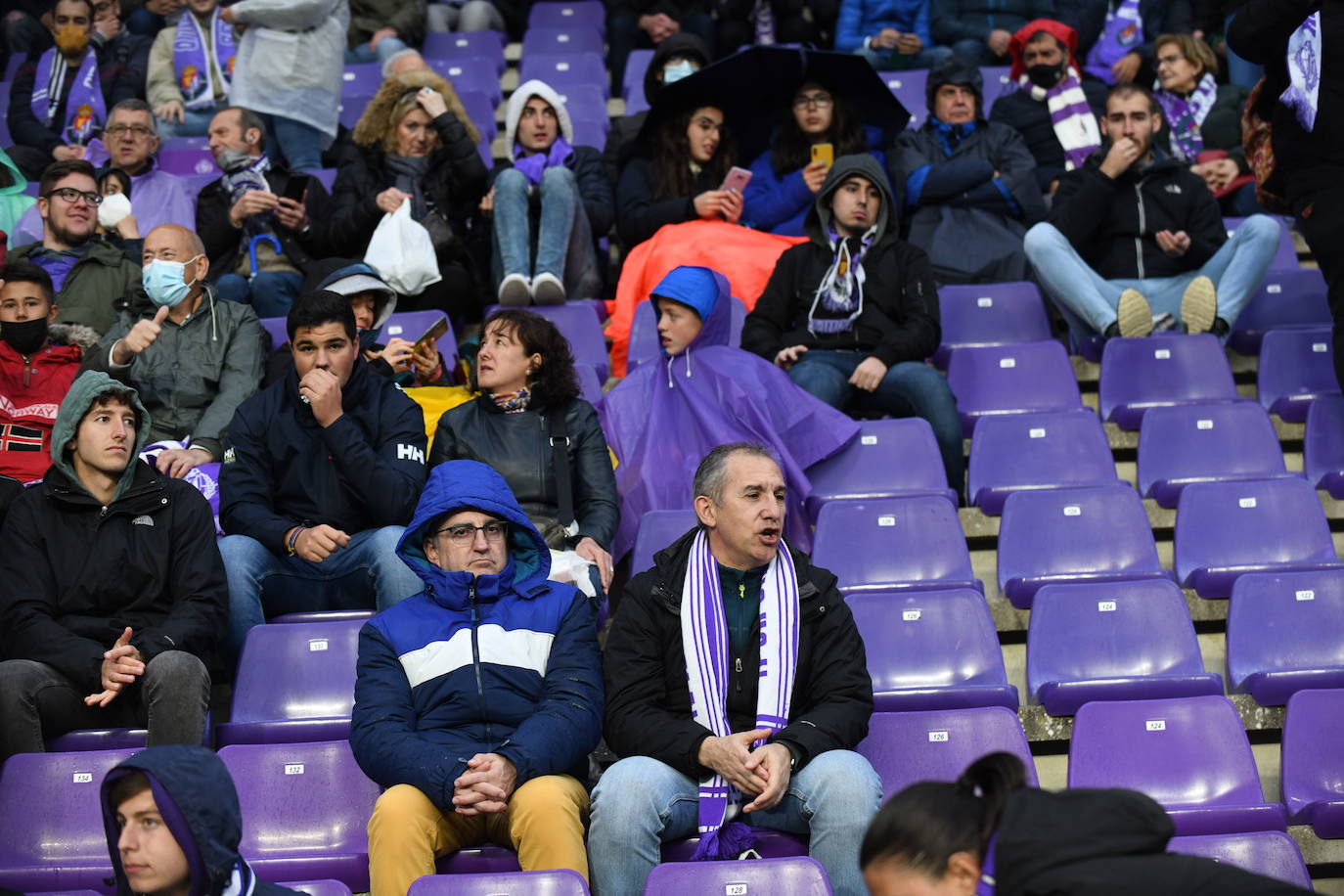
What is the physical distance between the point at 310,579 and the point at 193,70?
13.6 feet

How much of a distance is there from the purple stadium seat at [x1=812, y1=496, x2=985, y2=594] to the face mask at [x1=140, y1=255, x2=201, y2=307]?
214 centimetres

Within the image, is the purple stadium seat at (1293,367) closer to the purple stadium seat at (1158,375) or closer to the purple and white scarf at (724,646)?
the purple stadium seat at (1158,375)

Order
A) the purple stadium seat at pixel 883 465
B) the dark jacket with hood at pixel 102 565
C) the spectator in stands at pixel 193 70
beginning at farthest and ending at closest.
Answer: the spectator in stands at pixel 193 70
the purple stadium seat at pixel 883 465
the dark jacket with hood at pixel 102 565

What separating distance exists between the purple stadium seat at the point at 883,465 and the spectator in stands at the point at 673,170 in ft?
5.25

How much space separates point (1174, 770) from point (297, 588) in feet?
7.09

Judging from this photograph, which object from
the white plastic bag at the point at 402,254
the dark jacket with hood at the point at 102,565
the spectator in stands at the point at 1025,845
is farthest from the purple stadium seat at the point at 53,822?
the white plastic bag at the point at 402,254

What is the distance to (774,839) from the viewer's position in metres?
3.23

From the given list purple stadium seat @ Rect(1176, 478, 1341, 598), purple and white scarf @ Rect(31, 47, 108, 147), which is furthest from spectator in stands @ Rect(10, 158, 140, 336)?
purple stadium seat @ Rect(1176, 478, 1341, 598)

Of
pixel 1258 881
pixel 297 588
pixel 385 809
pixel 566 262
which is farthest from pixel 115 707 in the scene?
pixel 566 262

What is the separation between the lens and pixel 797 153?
20.8ft

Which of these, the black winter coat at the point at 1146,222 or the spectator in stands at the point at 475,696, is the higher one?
the black winter coat at the point at 1146,222

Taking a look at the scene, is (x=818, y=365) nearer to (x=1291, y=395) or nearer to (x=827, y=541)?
(x=827, y=541)

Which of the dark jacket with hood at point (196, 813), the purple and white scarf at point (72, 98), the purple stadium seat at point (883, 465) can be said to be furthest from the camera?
the purple and white scarf at point (72, 98)

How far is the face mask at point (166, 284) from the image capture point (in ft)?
16.5
